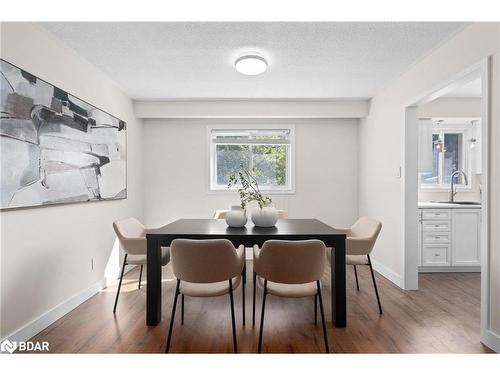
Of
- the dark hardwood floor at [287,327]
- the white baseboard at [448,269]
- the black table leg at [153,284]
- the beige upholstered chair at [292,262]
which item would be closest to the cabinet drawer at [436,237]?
the white baseboard at [448,269]

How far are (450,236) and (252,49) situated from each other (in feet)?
11.3

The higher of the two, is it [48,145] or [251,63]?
[251,63]

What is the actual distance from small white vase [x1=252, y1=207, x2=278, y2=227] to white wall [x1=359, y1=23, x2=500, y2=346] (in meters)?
1.64

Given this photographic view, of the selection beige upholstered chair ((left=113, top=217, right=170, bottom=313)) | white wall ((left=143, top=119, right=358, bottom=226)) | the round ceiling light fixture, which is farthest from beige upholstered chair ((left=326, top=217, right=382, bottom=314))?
white wall ((left=143, top=119, right=358, bottom=226))

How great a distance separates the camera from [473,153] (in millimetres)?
4758

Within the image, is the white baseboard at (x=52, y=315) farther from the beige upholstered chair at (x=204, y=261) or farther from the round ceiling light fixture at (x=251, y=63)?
the round ceiling light fixture at (x=251, y=63)

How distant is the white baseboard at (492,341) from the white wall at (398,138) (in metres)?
0.04

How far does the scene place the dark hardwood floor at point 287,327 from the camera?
2.17 metres

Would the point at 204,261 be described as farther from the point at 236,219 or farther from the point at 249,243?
the point at 236,219

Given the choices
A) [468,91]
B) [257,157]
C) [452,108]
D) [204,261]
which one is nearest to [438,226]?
[452,108]

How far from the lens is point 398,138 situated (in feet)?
12.1

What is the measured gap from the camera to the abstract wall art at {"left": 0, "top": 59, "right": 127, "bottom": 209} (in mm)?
2127

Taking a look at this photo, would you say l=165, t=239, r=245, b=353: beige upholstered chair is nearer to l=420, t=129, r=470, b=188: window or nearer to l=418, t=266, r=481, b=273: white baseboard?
l=418, t=266, r=481, b=273: white baseboard
